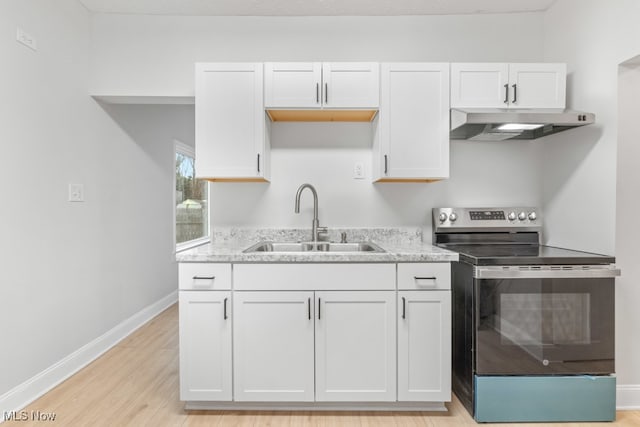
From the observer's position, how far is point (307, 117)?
246 cm

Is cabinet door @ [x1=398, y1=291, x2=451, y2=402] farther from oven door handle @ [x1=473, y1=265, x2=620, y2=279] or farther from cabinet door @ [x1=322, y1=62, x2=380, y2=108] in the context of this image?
cabinet door @ [x1=322, y1=62, x2=380, y2=108]

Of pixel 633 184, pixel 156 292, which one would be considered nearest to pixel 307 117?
pixel 633 184

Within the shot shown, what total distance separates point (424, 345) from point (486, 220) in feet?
3.43

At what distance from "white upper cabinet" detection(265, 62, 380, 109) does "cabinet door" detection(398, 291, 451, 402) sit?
1.18 metres

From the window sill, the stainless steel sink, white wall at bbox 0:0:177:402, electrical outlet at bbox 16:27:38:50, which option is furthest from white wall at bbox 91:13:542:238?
the window sill

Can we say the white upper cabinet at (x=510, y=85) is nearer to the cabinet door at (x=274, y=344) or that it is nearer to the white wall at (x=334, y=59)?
the white wall at (x=334, y=59)

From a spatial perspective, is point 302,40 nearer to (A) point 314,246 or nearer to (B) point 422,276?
(A) point 314,246

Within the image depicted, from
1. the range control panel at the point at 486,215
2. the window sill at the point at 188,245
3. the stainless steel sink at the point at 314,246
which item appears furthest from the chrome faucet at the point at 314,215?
the window sill at the point at 188,245

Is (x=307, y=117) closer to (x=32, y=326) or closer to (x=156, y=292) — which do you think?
(x=32, y=326)

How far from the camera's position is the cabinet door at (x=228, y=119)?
222 cm

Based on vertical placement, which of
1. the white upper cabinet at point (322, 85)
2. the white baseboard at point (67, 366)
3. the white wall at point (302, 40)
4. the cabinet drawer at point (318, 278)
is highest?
the white wall at point (302, 40)

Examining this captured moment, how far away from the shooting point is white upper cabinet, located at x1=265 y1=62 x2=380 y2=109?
2.22 meters

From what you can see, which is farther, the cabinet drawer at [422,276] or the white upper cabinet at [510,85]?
the white upper cabinet at [510,85]

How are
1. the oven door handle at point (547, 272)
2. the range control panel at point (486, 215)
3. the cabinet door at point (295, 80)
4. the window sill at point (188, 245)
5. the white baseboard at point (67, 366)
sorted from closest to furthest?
1. the oven door handle at point (547, 272)
2. the white baseboard at point (67, 366)
3. the cabinet door at point (295, 80)
4. the range control panel at point (486, 215)
5. the window sill at point (188, 245)
